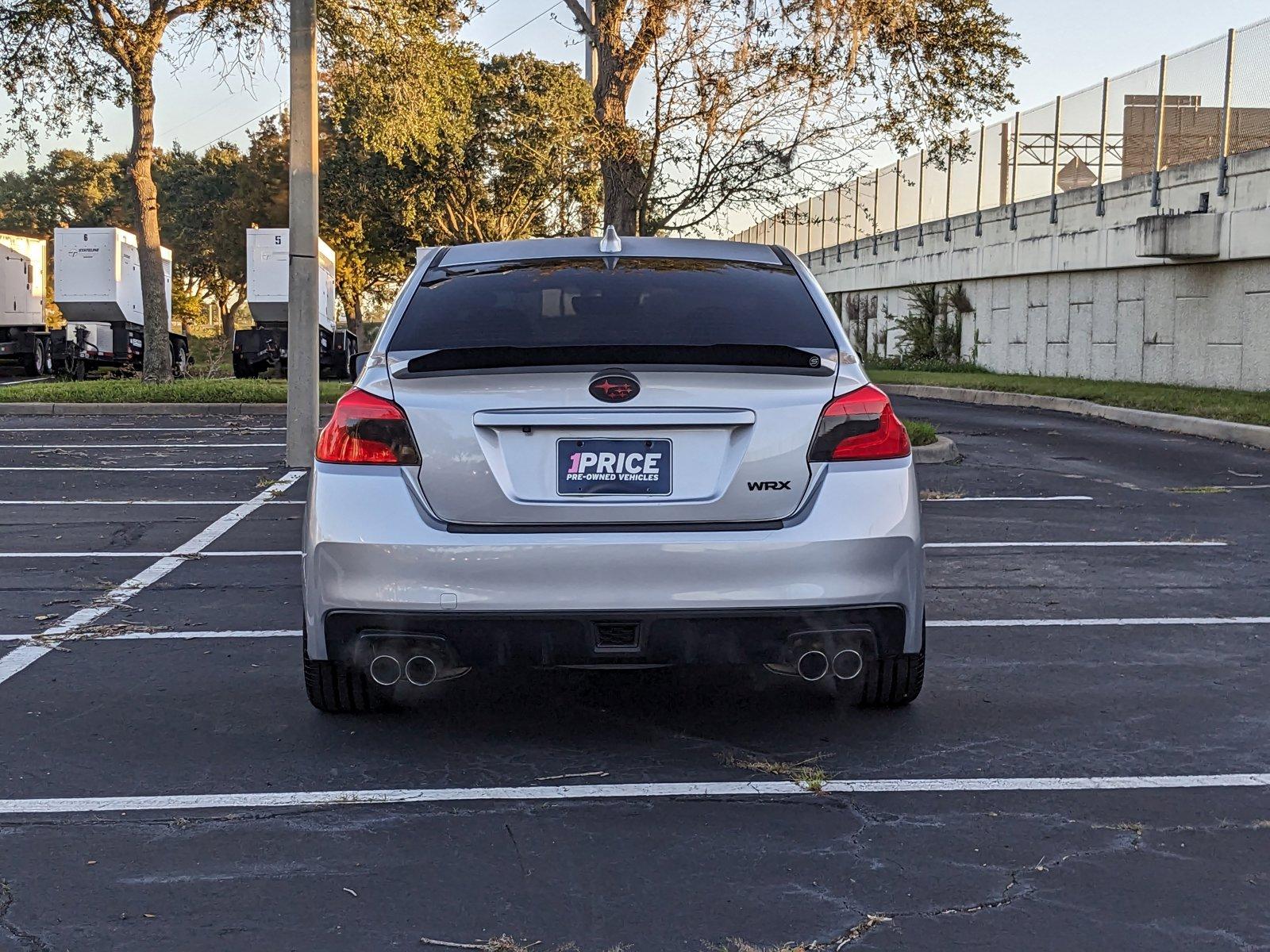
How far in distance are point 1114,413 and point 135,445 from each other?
1194cm

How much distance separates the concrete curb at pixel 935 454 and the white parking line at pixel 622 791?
9248 mm

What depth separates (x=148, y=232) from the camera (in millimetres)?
24656

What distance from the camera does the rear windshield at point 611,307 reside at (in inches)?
180

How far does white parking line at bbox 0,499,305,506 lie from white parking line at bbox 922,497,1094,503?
472cm

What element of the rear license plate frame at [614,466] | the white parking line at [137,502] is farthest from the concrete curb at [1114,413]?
the rear license plate frame at [614,466]

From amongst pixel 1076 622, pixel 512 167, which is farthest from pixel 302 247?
pixel 512 167

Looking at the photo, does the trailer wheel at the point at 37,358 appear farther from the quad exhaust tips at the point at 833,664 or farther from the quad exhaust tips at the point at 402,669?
the quad exhaust tips at the point at 833,664

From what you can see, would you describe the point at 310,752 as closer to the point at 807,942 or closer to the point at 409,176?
the point at 807,942

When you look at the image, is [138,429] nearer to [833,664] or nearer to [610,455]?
[610,455]

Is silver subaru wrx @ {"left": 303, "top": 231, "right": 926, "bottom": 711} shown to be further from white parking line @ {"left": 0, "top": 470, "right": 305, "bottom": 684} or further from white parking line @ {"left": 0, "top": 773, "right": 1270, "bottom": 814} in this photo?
white parking line @ {"left": 0, "top": 470, "right": 305, "bottom": 684}

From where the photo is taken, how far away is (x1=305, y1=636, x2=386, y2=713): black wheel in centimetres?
461

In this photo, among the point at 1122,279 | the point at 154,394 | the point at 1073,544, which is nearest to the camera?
the point at 1073,544

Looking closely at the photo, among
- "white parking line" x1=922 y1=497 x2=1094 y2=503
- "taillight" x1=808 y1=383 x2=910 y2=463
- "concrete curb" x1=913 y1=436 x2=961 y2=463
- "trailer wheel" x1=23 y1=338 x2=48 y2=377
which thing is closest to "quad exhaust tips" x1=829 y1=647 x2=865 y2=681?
"taillight" x1=808 y1=383 x2=910 y2=463

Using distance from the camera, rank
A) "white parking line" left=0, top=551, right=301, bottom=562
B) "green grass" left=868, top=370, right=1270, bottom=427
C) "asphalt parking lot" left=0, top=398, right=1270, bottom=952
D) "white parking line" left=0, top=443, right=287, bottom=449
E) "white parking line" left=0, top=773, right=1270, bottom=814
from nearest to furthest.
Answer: "asphalt parking lot" left=0, top=398, right=1270, bottom=952 → "white parking line" left=0, top=773, right=1270, bottom=814 → "white parking line" left=0, top=551, right=301, bottom=562 → "white parking line" left=0, top=443, right=287, bottom=449 → "green grass" left=868, top=370, right=1270, bottom=427
